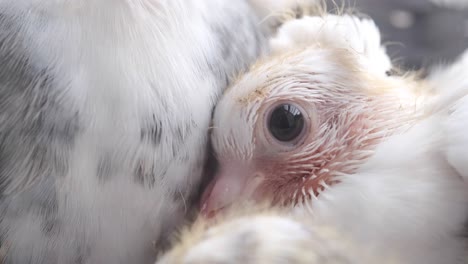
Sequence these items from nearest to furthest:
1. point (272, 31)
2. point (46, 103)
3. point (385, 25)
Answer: point (46, 103) → point (272, 31) → point (385, 25)

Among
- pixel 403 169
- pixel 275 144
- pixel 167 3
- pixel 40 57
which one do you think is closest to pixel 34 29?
pixel 40 57

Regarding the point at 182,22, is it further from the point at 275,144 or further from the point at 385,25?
the point at 385,25

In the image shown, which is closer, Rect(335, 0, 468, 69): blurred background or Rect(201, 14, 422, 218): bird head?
Rect(201, 14, 422, 218): bird head

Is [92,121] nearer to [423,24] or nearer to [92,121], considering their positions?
[92,121]

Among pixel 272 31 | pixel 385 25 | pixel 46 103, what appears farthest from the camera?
pixel 385 25

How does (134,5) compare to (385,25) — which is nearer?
(134,5)

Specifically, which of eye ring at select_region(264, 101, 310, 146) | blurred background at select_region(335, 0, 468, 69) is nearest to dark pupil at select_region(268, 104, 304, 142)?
eye ring at select_region(264, 101, 310, 146)

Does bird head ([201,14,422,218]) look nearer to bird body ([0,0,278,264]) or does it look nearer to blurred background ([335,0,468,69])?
bird body ([0,0,278,264])
